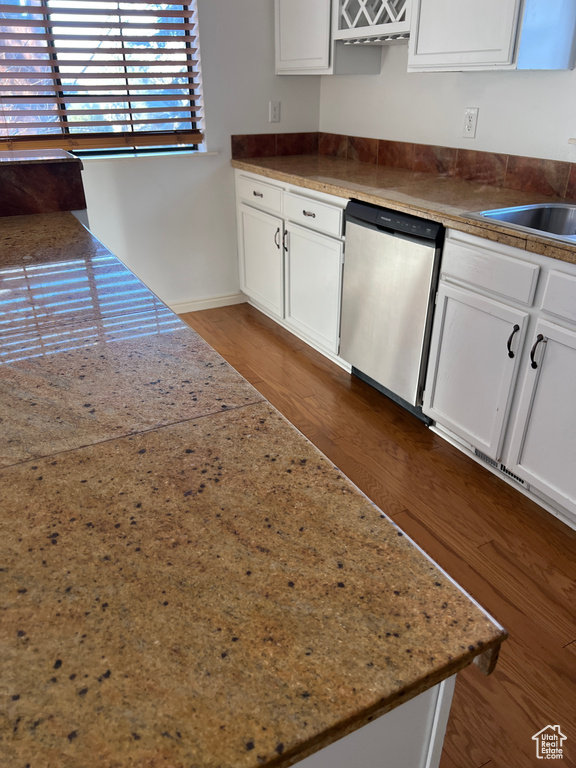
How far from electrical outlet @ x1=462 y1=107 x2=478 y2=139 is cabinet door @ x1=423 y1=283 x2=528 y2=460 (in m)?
0.96

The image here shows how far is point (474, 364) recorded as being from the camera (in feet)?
6.84

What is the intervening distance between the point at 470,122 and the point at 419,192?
0.52 m

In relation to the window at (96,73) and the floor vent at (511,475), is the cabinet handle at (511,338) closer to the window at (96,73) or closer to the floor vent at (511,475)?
the floor vent at (511,475)

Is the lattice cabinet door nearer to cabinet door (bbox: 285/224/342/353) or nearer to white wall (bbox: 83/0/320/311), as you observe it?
white wall (bbox: 83/0/320/311)

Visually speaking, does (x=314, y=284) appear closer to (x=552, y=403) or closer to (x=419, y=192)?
(x=419, y=192)

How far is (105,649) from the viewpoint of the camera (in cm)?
49

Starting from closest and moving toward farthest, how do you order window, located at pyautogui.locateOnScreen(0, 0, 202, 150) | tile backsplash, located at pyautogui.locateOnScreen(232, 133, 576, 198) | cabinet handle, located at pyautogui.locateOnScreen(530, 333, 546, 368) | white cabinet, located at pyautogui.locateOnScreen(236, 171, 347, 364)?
cabinet handle, located at pyautogui.locateOnScreen(530, 333, 546, 368) < tile backsplash, located at pyautogui.locateOnScreen(232, 133, 576, 198) < white cabinet, located at pyautogui.locateOnScreen(236, 171, 347, 364) < window, located at pyautogui.locateOnScreen(0, 0, 202, 150)

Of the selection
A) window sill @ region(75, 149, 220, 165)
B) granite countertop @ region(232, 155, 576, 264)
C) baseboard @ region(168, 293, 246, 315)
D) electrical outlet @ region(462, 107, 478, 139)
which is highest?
electrical outlet @ region(462, 107, 478, 139)

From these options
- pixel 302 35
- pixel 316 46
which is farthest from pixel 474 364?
pixel 302 35

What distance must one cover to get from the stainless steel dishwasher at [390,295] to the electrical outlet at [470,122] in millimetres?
668

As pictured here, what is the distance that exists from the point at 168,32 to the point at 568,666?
345cm

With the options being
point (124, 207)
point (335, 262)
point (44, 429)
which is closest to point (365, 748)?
point (44, 429)

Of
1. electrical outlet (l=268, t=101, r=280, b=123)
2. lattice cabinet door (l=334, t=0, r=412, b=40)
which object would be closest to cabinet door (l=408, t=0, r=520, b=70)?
lattice cabinet door (l=334, t=0, r=412, b=40)

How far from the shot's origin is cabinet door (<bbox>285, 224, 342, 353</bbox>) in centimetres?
281
